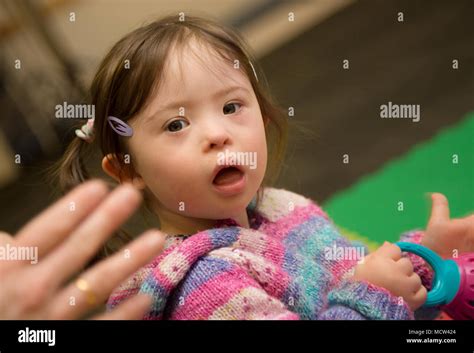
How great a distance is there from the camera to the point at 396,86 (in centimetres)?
107

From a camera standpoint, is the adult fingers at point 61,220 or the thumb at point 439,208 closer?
the adult fingers at point 61,220

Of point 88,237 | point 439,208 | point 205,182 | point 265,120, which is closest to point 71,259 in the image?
point 88,237

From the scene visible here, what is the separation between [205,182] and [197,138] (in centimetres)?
5

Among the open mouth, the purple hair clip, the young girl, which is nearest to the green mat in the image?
the young girl

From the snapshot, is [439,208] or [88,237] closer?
[88,237]

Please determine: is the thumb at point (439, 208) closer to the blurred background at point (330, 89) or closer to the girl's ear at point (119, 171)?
the blurred background at point (330, 89)

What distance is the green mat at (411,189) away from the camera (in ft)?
3.37

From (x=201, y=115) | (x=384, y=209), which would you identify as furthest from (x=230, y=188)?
(x=384, y=209)

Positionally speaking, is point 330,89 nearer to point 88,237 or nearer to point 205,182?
point 205,182

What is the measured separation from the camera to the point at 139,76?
845mm

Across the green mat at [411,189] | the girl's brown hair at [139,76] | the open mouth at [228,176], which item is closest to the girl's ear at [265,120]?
the girl's brown hair at [139,76]

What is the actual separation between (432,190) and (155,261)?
16.7 inches

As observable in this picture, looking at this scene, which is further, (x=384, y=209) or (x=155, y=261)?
(x=384, y=209)
